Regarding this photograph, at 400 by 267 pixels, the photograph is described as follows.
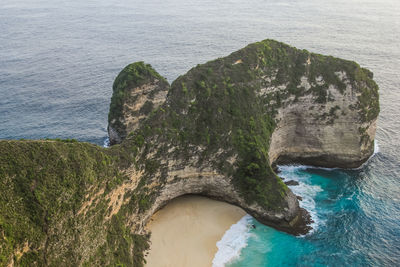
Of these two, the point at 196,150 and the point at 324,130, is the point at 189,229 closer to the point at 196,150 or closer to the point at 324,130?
the point at 196,150

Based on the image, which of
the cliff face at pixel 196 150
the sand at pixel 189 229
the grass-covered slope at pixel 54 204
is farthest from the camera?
the sand at pixel 189 229

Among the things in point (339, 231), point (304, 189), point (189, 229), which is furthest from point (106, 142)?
point (339, 231)

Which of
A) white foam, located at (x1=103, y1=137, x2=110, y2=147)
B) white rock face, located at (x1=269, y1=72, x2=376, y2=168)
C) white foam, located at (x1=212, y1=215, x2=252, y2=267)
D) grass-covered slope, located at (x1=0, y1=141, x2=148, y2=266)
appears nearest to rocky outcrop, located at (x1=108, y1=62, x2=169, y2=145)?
white foam, located at (x1=103, y1=137, x2=110, y2=147)

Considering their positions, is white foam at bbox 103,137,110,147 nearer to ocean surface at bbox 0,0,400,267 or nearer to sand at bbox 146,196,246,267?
ocean surface at bbox 0,0,400,267

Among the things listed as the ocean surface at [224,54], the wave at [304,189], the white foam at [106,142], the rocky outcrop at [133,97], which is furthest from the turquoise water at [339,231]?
the white foam at [106,142]

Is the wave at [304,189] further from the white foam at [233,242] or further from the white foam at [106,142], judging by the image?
the white foam at [106,142]
